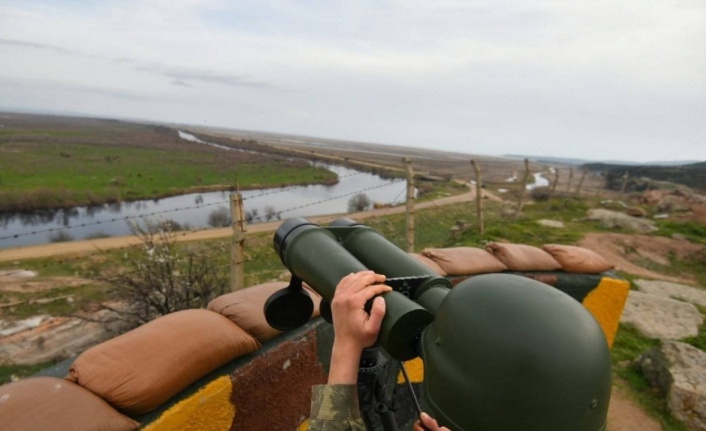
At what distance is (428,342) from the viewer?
3.33 ft

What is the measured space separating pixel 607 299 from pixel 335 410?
170 inches

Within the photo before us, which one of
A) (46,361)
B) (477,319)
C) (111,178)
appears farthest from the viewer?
(111,178)

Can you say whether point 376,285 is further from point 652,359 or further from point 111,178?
point 111,178

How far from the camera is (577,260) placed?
429 cm

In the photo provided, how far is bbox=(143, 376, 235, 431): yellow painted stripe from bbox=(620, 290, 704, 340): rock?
5.10 meters

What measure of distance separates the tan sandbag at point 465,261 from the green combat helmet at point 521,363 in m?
2.70

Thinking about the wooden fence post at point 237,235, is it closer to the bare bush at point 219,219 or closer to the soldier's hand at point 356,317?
the soldier's hand at point 356,317

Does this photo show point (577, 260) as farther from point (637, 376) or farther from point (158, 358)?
point (158, 358)

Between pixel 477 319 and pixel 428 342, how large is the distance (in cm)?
17

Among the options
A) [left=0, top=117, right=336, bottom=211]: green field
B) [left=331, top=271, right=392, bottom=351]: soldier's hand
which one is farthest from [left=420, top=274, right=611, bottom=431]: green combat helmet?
[left=0, top=117, right=336, bottom=211]: green field

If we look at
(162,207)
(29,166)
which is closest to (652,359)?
(162,207)

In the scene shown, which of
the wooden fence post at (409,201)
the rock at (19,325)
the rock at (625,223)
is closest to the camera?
the rock at (19,325)

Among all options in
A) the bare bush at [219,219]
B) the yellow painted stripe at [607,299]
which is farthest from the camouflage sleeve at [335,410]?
the bare bush at [219,219]

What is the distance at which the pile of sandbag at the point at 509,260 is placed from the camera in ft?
12.1
